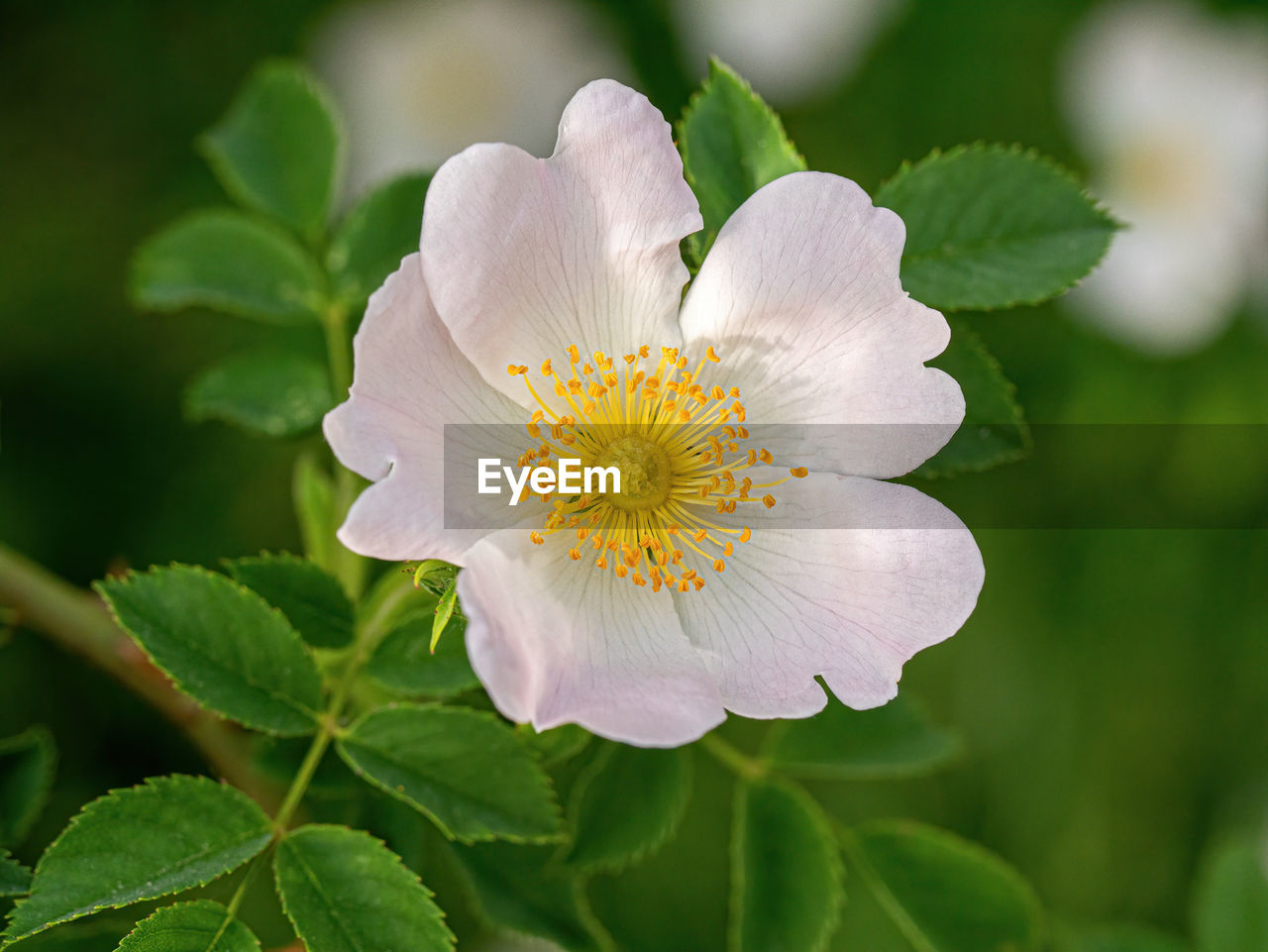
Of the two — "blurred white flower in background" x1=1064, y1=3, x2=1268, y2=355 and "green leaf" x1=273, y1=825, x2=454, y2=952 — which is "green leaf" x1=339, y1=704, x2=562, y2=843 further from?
"blurred white flower in background" x1=1064, y1=3, x2=1268, y2=355

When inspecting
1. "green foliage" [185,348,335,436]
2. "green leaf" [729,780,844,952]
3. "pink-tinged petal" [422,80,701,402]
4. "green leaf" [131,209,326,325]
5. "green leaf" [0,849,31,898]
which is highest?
"pink-tinged petal" [422,80,701,402]

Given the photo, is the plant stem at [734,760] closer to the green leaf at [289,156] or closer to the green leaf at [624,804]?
the green leaf at [624,804]

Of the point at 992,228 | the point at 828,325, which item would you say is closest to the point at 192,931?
the point at 828,325

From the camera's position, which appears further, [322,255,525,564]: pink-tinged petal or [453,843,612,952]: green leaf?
[453,843,612,952]: green leaf

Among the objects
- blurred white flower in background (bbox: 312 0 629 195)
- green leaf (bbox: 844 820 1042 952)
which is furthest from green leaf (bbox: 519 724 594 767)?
blurred white flower in background (bbox: 312 0 629 195)

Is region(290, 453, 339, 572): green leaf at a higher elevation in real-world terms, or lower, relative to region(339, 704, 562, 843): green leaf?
higher

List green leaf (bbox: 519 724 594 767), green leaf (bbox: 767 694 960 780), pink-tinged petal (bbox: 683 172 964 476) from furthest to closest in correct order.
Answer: green leaf (bbox: 767 694 960 780) → green leaf (bbox: 519 724 594 767) → pink-tinged petal (bbox: 683 172 964 476)
